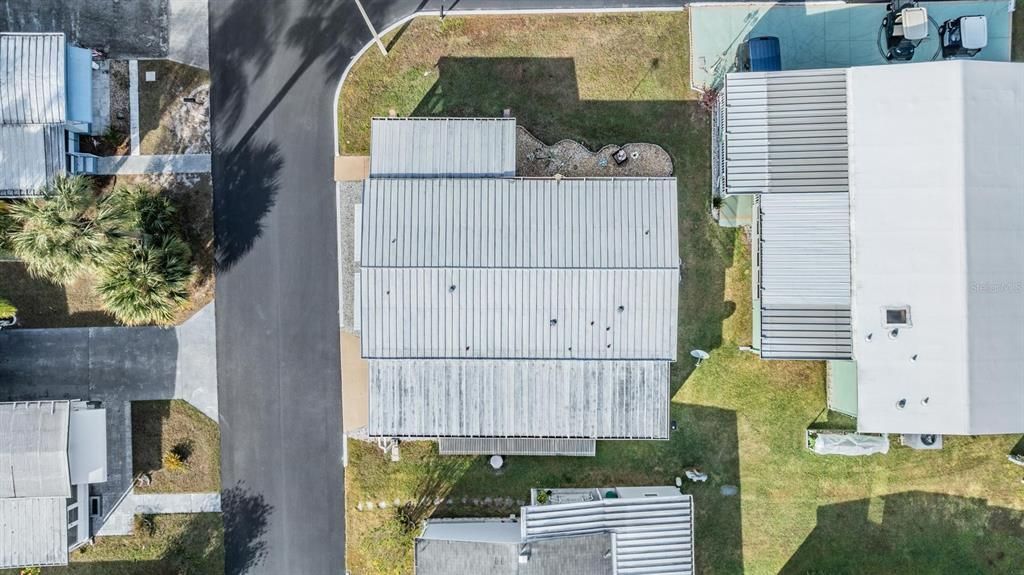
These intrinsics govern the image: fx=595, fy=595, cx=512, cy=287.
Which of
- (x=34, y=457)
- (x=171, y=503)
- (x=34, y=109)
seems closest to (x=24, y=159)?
(x=34, y=109)

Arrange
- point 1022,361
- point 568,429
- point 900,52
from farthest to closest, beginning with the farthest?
point 900,52 → point 568,429 → point 1022,361

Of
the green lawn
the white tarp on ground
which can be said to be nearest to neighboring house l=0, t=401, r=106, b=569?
the green lawn

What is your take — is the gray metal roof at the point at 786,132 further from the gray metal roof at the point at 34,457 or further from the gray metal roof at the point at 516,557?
the gray metal roof at the point at 34,457

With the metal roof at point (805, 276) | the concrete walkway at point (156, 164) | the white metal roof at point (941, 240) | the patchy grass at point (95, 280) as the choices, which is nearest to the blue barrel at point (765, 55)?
the white metal roof at point (941, 240)

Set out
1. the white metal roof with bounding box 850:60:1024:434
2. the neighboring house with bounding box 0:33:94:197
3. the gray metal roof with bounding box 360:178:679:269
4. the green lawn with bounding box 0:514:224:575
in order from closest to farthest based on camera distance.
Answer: the white metal roof with bounding box 850:60:1024:434 → the gray metal roof with bounding box 360:178:679:269 → the neighboring house with bounding box 0:33:94:197 → the green lawn with bounding box 0:514:224:575

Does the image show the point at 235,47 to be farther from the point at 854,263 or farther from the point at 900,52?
the point at 900,52

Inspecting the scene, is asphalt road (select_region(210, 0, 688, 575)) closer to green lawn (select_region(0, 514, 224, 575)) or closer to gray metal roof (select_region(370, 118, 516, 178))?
green lawn (select_region(0, 514, 224, 575))

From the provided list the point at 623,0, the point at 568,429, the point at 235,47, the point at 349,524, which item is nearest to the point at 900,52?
the point at 623,0
